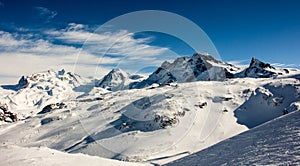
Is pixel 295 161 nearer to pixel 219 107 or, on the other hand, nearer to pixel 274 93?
pixel 219 107

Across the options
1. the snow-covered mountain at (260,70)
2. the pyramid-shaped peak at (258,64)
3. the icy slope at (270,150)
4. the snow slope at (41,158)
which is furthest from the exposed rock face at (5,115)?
the pyramid-shaped peak at (258,64)

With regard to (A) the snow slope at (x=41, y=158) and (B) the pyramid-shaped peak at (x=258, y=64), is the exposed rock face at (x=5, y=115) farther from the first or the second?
(B) the pyramid-shaped peak at (x=258, y=64)

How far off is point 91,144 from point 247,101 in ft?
111

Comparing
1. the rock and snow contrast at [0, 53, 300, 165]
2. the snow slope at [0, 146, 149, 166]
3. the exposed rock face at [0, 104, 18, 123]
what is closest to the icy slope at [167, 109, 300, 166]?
the snow slope at [0, 146, 149, 166]

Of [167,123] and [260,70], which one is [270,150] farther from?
[260,70]

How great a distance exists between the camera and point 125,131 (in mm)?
51750

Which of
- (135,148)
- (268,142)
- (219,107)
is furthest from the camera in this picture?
(219,107)

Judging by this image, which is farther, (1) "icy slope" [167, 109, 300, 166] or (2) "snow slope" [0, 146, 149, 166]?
A: (2) "snow slope" [0, 146, 149, 166]

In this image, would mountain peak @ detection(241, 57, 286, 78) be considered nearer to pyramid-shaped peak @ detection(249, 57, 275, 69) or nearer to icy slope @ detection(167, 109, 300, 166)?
pyramid-shaped peak @ detection(249, 57, 275, 69)

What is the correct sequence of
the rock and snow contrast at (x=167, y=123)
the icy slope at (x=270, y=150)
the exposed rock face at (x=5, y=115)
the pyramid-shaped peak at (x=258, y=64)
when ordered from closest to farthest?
the icy slope at (x=270, y=150)
the rock and snow contrast at (x=167, y=123)
the exposed rock face at (x=5, y=115)
the pyramid-shaped peak at (x=258, y=64)

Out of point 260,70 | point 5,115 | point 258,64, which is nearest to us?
point 5,115

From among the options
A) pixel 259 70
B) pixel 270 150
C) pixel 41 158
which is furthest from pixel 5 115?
pixel 259 70

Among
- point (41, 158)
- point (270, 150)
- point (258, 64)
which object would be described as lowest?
point (41, 158)

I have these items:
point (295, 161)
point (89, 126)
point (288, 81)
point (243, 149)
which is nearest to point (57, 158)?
point (243, 149)
